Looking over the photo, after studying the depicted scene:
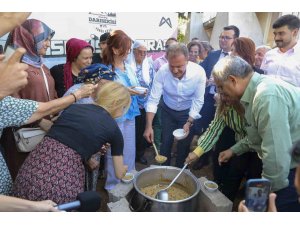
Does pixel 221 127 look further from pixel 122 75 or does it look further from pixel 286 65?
pixel 286 65

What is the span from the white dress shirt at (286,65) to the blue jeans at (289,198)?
6.37ft

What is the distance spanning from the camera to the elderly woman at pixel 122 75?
2801mm

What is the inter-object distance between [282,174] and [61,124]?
54.4 inches

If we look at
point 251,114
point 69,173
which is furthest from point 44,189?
point 251,114

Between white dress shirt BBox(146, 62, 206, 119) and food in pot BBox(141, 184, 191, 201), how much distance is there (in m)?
0.97

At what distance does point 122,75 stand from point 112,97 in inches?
45.3

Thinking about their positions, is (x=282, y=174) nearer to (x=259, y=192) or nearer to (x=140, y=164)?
(x=259, y=192)

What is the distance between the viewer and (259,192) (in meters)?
1.33

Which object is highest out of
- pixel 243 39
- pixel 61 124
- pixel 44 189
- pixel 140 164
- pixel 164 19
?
pixel 164 19

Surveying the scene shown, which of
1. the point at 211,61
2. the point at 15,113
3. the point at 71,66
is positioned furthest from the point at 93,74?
the point at 211,61

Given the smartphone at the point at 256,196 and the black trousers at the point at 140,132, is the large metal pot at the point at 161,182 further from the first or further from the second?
the black trousers at the point at 140,132

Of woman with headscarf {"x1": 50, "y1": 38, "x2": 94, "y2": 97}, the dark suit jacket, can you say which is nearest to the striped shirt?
woman with headscarf {"x1": 50, "y1": 38, "x2": 94, "y2": 97}

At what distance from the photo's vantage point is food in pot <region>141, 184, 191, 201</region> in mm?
2070

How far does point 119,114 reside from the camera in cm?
181
